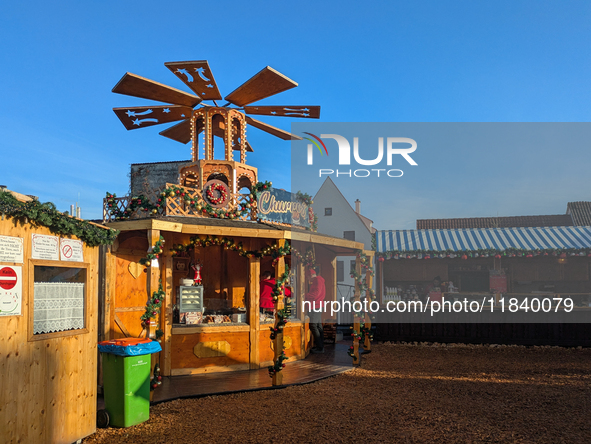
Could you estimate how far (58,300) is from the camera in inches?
211

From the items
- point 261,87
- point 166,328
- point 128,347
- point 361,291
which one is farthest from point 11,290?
point 361,291

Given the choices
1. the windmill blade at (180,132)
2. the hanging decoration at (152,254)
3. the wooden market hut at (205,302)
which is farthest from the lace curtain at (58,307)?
the windmill blade at (180,132)

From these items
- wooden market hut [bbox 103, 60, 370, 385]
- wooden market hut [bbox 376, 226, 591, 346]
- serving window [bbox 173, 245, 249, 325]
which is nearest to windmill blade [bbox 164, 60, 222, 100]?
wooden market hut [bbox 103, 60, 370, 385]

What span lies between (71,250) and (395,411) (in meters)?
5.00

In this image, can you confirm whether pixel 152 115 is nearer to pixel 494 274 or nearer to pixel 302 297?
pixel 302 297

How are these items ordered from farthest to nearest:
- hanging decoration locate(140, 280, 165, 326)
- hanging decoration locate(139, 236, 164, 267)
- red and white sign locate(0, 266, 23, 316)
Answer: hanging decoration locate(139, 236, 164, 267) < hanging decoration locate(140, 280, 165, 326) < red and white sign locate(0, 266, 23, 316)

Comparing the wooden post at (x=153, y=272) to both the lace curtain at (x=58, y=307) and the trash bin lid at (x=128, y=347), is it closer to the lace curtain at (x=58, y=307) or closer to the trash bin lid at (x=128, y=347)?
the trash bin lid at (x=128, y=347)

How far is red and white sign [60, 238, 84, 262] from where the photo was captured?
5383 millimetres

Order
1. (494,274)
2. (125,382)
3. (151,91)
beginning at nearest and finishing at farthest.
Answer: (125,382), (151,91), (494,274)

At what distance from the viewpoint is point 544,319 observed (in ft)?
→ 48.3

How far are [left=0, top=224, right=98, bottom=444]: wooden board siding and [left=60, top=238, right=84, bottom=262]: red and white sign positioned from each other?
11 cm

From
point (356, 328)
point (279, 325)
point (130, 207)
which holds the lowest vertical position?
point (356, 328)

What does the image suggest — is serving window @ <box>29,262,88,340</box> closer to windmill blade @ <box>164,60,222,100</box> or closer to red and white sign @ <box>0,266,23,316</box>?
red and white sign @ <box>0,266,23,316</box>

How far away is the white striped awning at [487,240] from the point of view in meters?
18.9
